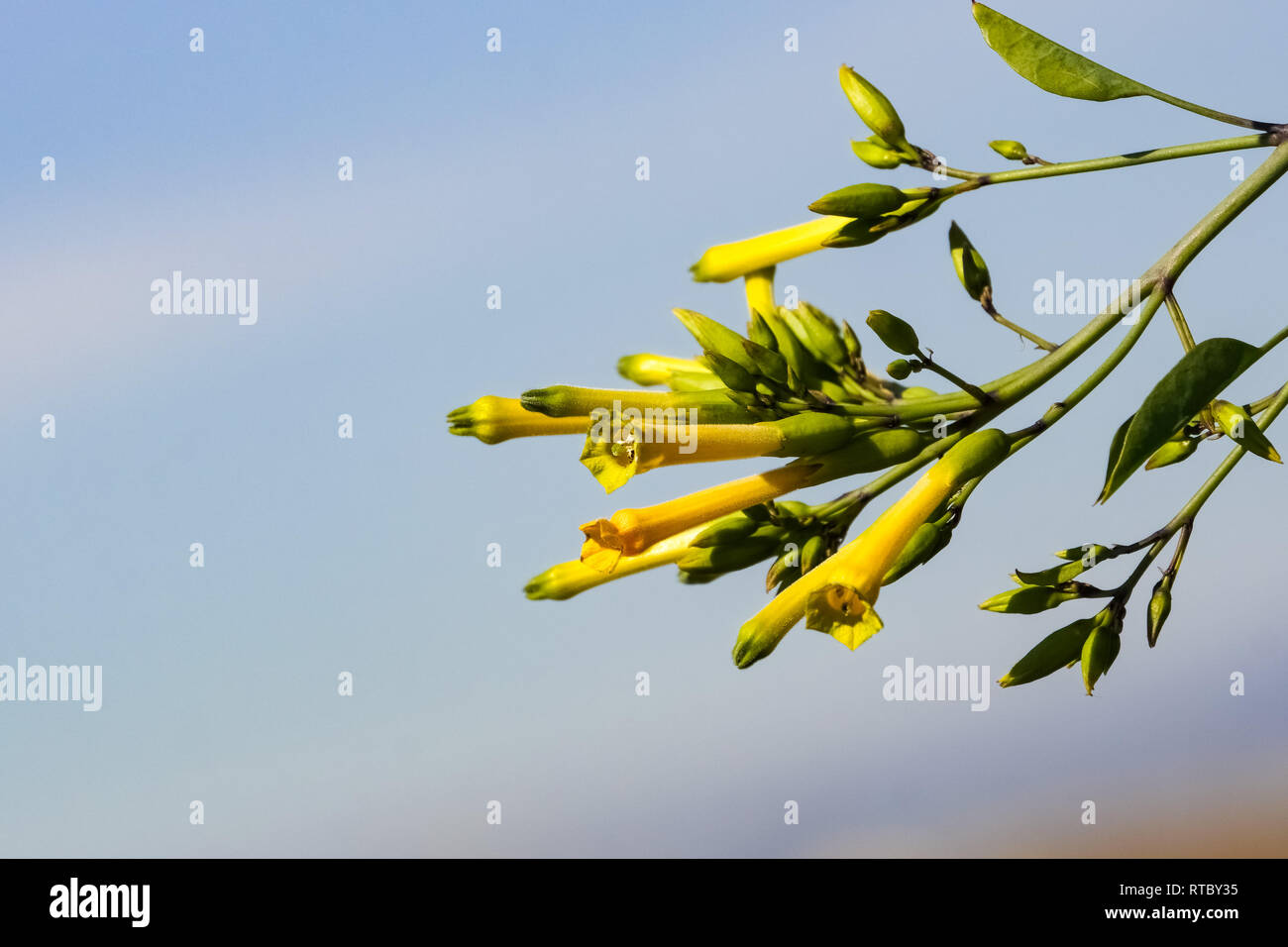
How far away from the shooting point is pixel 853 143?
2414 millimetres

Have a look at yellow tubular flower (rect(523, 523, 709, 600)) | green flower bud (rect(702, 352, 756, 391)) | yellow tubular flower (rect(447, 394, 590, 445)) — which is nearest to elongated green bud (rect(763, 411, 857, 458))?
green flower bud (rect(702, 352, 756, 391))

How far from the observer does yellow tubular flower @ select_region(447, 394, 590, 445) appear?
2.19 meters

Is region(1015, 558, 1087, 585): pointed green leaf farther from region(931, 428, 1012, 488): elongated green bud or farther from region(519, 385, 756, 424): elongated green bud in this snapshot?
region(519, 385, 756, 424): elongated green bud

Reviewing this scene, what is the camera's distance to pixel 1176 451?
2.42m

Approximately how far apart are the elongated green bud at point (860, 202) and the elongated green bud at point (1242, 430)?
752 mm

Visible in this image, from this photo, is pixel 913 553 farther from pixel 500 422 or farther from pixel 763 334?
pixel 500 422

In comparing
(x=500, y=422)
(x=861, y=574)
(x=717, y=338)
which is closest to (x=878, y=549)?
(x=861, y=574)

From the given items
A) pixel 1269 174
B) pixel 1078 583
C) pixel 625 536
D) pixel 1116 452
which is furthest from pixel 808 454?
pixel 1269 174

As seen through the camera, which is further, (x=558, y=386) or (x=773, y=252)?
(x=773, y=252)

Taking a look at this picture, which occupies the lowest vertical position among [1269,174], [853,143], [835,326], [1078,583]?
[1078,583]

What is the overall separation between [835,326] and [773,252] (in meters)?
0.35

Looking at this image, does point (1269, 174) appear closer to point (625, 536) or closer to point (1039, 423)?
point (1039, 423)

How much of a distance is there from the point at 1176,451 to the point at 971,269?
0.58 metres

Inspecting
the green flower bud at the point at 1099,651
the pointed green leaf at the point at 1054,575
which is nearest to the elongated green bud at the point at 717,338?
the pointed green leaf at the point at 1054,575
